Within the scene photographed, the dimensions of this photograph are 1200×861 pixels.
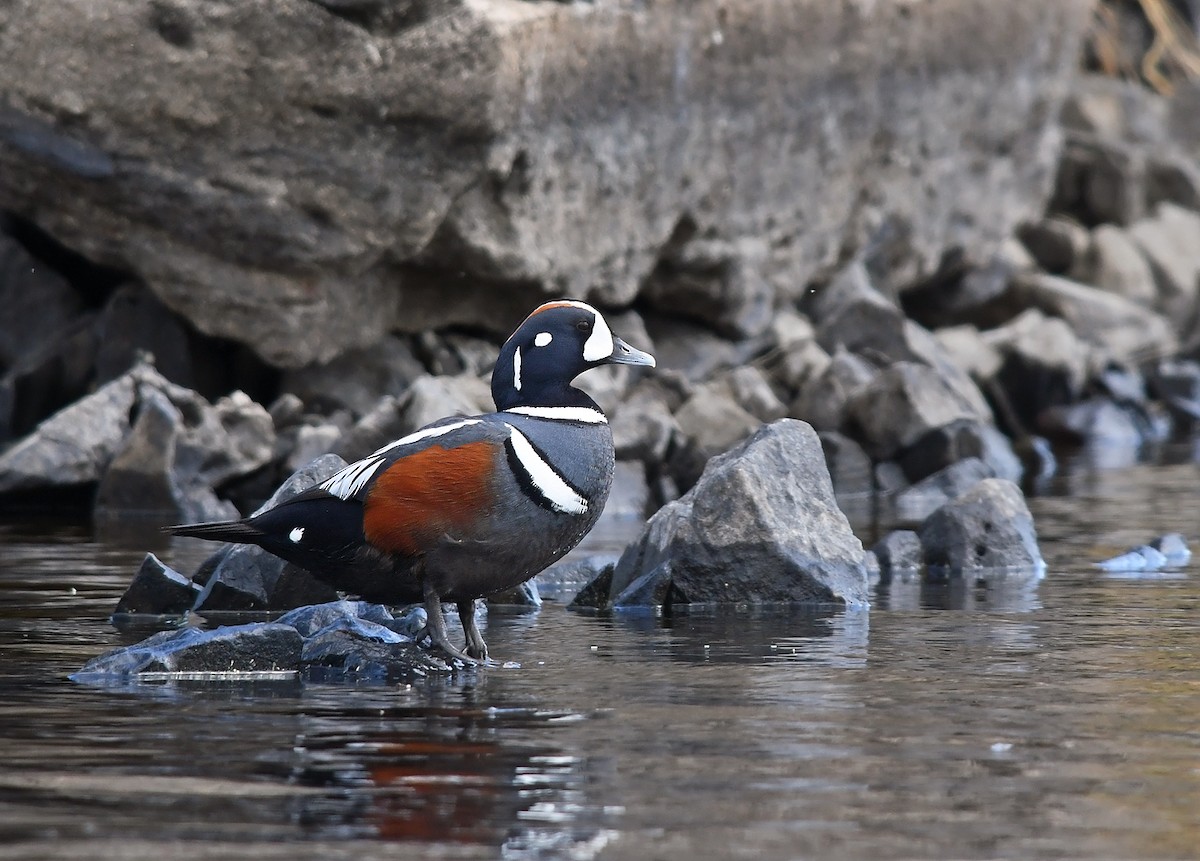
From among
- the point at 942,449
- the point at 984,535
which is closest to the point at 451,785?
the point at 984,535

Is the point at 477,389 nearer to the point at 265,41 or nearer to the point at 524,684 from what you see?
the point at 265,41

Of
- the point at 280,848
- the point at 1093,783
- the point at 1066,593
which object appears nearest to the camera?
the point at 280,848

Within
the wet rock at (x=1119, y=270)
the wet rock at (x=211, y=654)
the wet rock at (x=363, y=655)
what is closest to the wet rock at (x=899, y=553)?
the wet rock at (x=363, y=655)

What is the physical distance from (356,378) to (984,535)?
6190 millimetres

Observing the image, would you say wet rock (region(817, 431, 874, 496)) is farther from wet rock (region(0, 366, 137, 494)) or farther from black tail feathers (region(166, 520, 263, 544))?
black tail feathers (region(166, 520, 263, 544))

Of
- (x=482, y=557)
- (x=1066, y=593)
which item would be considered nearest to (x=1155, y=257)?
(x=1066, y=593)

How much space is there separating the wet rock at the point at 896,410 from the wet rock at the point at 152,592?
25.6ft

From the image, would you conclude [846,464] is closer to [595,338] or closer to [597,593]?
[597,593]

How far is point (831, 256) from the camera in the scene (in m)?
18.8

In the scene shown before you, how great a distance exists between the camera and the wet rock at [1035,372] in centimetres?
1891

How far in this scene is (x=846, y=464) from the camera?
14.3 meters

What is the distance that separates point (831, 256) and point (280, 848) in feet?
50.5

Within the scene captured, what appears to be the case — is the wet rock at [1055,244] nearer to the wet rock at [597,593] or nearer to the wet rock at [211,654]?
the wet rock at [597,593]

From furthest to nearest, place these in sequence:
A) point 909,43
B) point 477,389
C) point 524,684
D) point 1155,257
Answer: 1. point 1155,257
2. point 909,43
3. point 477,389
4. point 524,684
